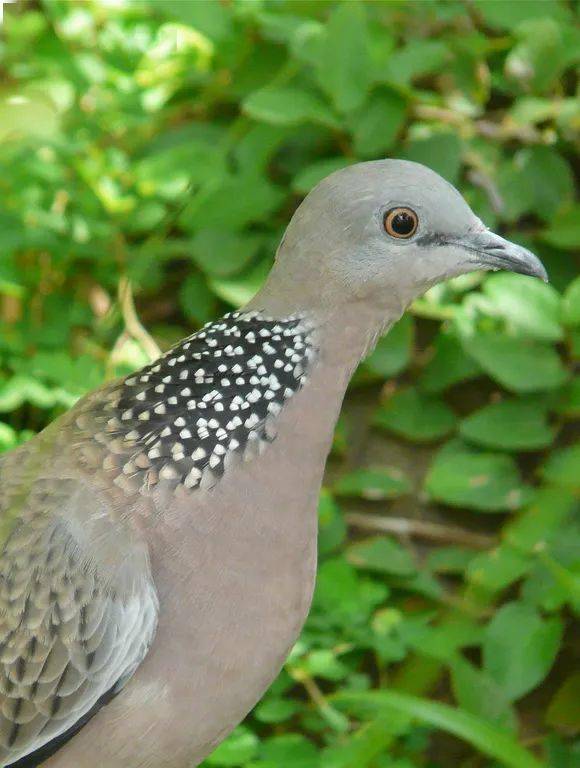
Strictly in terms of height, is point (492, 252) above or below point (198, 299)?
above

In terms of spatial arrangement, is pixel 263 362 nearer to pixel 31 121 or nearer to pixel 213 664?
pixel 213 664

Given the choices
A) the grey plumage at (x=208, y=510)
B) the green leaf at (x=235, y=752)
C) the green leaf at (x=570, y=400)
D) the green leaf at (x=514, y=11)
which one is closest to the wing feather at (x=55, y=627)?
the grey plumage at (x=208, y=510)

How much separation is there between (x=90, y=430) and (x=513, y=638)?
1.13 metres

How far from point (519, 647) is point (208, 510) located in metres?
1.04

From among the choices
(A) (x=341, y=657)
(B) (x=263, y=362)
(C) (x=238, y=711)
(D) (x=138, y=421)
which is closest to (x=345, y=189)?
(B) (x=263, y=362)

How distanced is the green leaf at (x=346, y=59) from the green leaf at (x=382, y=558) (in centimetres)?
103

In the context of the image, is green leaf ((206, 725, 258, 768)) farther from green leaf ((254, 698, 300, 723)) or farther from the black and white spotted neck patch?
the black and white spotted neck patch

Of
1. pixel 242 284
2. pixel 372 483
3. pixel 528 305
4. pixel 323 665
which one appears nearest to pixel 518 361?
pixel 528 305

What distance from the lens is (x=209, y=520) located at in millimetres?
1582

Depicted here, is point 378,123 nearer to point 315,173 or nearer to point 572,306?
point 315,173

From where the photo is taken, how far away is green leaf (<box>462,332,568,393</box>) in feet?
8.59

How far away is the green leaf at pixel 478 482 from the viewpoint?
2.67 m

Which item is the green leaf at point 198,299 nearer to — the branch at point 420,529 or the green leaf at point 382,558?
the branch at point 420,529

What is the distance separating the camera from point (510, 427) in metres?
2.71
